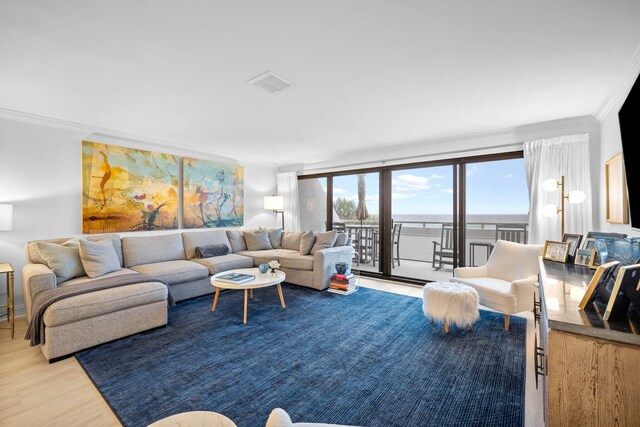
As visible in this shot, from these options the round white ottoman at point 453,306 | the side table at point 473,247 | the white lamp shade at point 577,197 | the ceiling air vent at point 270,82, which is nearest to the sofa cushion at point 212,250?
the ceiling air vent at point 270,82

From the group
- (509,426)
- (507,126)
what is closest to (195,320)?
(509,426)

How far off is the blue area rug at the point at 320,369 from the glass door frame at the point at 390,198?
1.41 meters

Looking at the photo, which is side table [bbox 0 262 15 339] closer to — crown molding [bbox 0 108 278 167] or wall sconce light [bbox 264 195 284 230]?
crown molding [bbox 0 108 278 167]

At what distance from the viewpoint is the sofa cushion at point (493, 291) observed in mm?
2812

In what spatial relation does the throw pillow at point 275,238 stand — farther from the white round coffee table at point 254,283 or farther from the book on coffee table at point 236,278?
the book on coffee table at point 236,278

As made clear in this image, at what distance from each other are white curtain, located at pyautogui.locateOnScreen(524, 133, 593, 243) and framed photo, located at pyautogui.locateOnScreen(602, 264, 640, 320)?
10.0ft

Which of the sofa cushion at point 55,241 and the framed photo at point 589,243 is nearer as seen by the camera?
the framed photo at point 589,243

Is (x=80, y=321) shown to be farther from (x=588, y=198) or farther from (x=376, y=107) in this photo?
(x=588, y=198)

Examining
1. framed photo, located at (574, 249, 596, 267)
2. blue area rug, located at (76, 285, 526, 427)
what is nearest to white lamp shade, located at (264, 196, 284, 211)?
blue area rug, located at (76, 285, 526, 427)

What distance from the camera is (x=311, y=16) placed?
169 centimetres

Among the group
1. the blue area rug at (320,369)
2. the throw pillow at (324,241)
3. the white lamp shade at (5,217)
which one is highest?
the white lamp shade at (5,217)

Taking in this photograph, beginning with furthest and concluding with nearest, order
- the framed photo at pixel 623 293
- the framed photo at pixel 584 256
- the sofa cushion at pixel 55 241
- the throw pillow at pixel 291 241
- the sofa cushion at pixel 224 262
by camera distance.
Answer: the throw pillow at pixel 291 241 → the sofa cushion at pixel 224 262 → the sofa cushion at pixel 55 241 → the framed photo at pixel 584 256 → the framed photo at pixel 623 293

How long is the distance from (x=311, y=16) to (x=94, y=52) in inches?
64.8

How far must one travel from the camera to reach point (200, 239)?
15.3 feet
